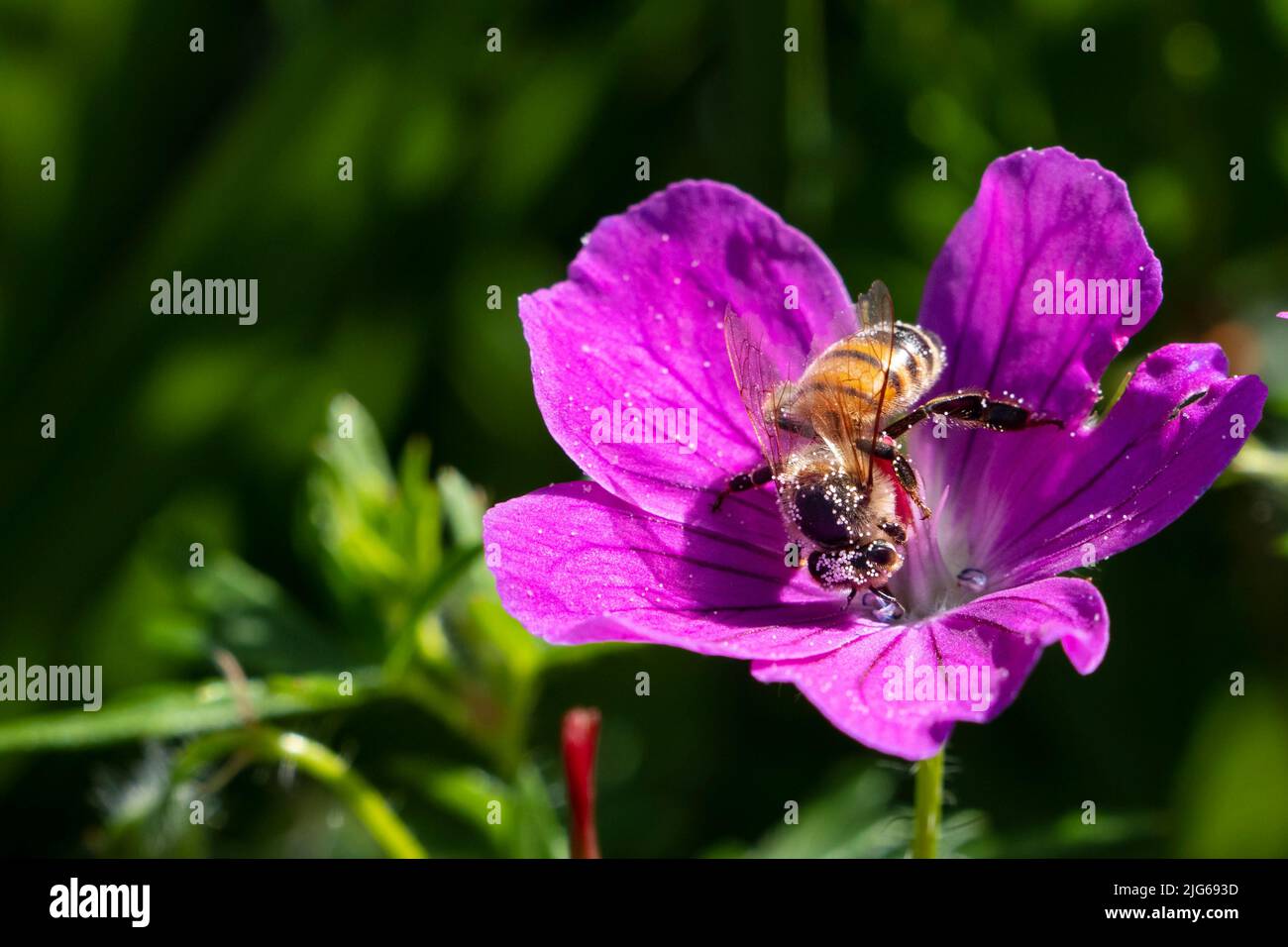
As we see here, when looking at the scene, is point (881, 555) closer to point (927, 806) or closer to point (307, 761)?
point (927, 806)

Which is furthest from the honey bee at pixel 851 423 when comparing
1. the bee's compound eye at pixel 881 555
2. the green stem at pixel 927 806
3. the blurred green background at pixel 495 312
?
the blurred green background at pixel 495 312

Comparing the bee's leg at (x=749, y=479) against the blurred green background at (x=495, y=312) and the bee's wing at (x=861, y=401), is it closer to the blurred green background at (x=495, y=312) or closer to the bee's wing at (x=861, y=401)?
the bee's wing at (x=861, y=401)

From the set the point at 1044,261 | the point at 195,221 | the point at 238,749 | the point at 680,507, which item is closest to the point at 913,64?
the point at 1044,261

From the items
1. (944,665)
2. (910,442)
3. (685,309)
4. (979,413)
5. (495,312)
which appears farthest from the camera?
(495,312)

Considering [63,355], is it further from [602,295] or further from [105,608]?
[602,295]

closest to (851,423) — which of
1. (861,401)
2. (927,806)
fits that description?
(861,401)

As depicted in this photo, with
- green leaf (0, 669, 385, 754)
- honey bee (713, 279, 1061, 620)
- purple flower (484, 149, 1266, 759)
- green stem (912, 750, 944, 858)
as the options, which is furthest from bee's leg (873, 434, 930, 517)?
green leaf (0, 669, 385, 754)
